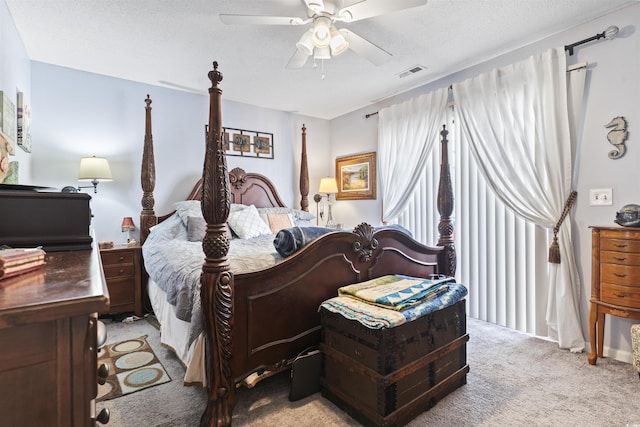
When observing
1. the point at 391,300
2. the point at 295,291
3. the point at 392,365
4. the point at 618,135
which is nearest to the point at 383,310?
the point at 391,300

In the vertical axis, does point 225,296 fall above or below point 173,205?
below

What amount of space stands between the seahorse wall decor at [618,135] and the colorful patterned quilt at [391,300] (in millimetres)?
1623

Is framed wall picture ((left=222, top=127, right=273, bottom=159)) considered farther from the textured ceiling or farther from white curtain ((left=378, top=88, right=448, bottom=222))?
white curtain ((left=378, top=88, right=448, bottom=222))

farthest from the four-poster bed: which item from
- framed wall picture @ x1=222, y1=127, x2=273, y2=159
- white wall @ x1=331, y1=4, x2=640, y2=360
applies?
framed wall picture @ x1=222, y1=127, x2=273, y2=159

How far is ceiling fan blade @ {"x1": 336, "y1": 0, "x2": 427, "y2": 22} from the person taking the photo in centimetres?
180

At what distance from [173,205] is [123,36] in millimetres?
1790

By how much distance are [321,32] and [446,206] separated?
173 cm

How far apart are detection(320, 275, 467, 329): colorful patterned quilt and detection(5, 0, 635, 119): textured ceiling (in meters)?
1.97

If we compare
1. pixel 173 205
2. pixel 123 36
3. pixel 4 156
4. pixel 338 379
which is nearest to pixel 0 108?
pixel 4 156

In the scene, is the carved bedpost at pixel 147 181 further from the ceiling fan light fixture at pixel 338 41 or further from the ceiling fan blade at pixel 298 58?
the ceiling fan light fixture at pixel 338 41

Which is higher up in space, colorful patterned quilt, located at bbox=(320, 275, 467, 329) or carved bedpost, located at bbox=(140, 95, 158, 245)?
carved bedpost, located at bbox=(140, 95, 158, 245)

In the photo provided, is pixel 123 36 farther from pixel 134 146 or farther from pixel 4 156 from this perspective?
pixel 4 156

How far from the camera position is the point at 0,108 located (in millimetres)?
2033

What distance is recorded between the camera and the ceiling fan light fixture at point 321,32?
2037mm
